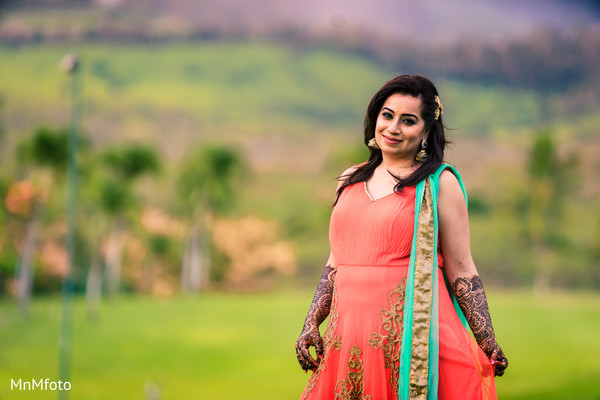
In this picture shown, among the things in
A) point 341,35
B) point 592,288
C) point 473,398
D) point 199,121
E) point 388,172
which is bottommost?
point 592,288

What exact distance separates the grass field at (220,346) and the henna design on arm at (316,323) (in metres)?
6.49

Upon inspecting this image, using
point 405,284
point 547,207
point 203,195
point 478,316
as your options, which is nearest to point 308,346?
point 405,284

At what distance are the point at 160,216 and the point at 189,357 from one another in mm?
2223

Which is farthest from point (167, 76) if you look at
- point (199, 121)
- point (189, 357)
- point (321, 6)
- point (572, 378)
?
point (572, 378)

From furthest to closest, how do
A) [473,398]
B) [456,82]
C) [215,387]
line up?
[456,82]
[215,387]
[473,398]

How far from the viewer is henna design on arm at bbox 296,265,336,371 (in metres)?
1.96

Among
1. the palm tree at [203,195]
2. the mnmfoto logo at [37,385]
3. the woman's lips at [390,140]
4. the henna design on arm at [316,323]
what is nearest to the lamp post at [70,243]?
the mnmfoto logo at [37,385]

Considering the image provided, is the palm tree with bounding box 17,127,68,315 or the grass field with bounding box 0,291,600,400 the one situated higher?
the palm tree with bounding box 17,127,68,315

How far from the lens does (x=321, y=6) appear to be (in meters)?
11.4

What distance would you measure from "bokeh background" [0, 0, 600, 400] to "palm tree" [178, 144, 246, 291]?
0.03 meters

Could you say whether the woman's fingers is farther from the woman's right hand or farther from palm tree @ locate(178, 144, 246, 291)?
palm tree @ locate(178, 144, 246, 291)

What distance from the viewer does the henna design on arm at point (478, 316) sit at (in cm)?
188

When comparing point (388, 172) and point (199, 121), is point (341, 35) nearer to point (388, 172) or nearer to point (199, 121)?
point (199, 121)

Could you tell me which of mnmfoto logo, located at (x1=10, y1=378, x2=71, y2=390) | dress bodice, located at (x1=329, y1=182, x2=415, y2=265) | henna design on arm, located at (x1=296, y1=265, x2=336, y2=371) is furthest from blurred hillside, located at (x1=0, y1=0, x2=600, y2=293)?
dress bodice, located at (x1=329, y1=182, x2=415, y2=265)
